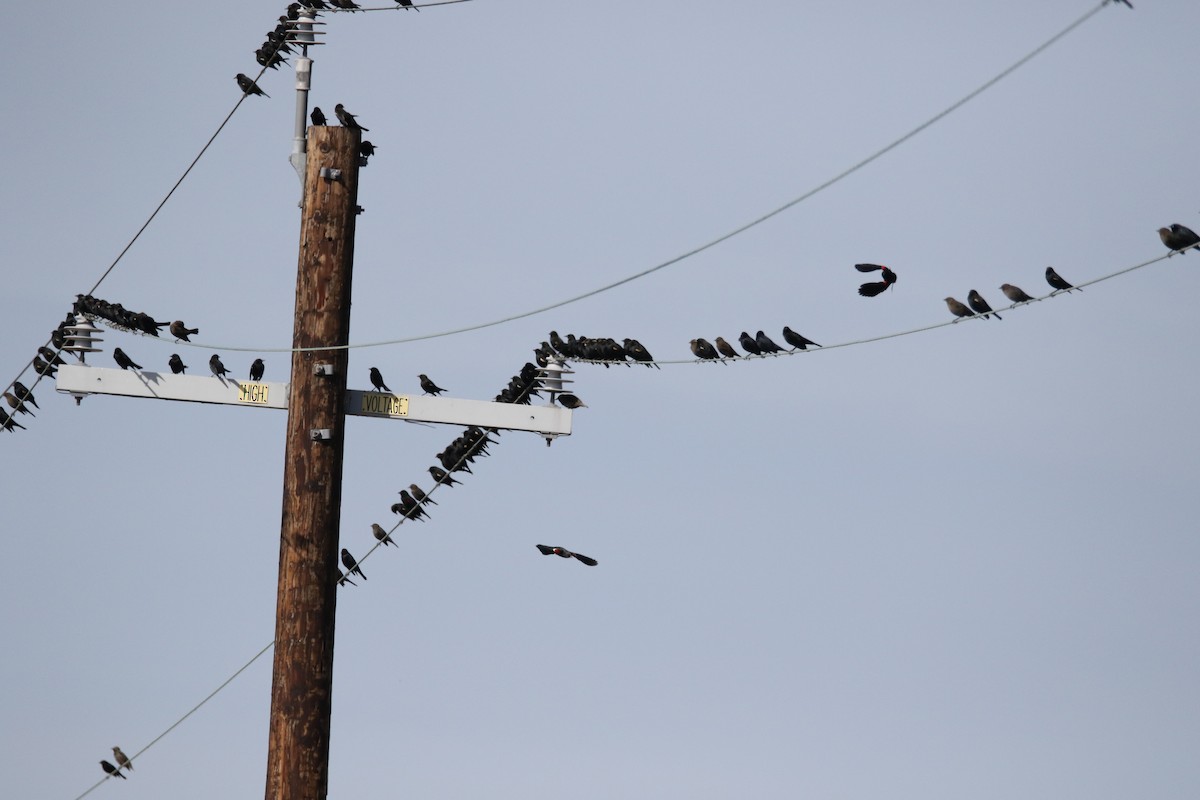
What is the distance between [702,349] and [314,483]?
6.43m

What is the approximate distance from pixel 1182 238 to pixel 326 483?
22.0 feet

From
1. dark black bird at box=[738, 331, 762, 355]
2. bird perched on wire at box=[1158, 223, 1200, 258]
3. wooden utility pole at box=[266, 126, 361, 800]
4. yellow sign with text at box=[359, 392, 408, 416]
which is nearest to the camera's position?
wooden utility pole at box=[266, 126, 361, 800]

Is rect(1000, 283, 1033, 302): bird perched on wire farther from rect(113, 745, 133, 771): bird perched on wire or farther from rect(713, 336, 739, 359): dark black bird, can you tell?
rect(113, 745, 133, 771): bird perched on wire

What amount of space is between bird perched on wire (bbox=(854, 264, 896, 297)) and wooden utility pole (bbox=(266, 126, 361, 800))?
4.76 meters

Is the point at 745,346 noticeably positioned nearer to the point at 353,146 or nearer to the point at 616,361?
the point at 616,361

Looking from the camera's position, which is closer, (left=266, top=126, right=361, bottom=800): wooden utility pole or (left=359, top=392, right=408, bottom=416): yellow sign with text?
(left=266, top=126, right=361, bottom=800): wooden utility pole

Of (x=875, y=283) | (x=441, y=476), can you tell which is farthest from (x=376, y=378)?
(x=875, y=283)

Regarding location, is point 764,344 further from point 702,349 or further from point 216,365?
point 216,365

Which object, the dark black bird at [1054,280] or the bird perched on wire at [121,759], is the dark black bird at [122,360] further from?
the dark black bird at [1054,280]

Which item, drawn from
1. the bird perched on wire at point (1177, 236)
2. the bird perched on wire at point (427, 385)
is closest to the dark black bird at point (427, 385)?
the bird perched on wire at point (427, 385)

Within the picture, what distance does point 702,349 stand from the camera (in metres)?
16.8

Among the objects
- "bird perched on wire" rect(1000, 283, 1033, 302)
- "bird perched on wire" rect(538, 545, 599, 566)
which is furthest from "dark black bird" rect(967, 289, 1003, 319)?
"bird perched on wire" rect(538, 545, 599, 566)

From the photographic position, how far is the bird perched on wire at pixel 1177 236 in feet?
43.5

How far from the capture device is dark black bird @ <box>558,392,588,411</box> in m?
12.6
